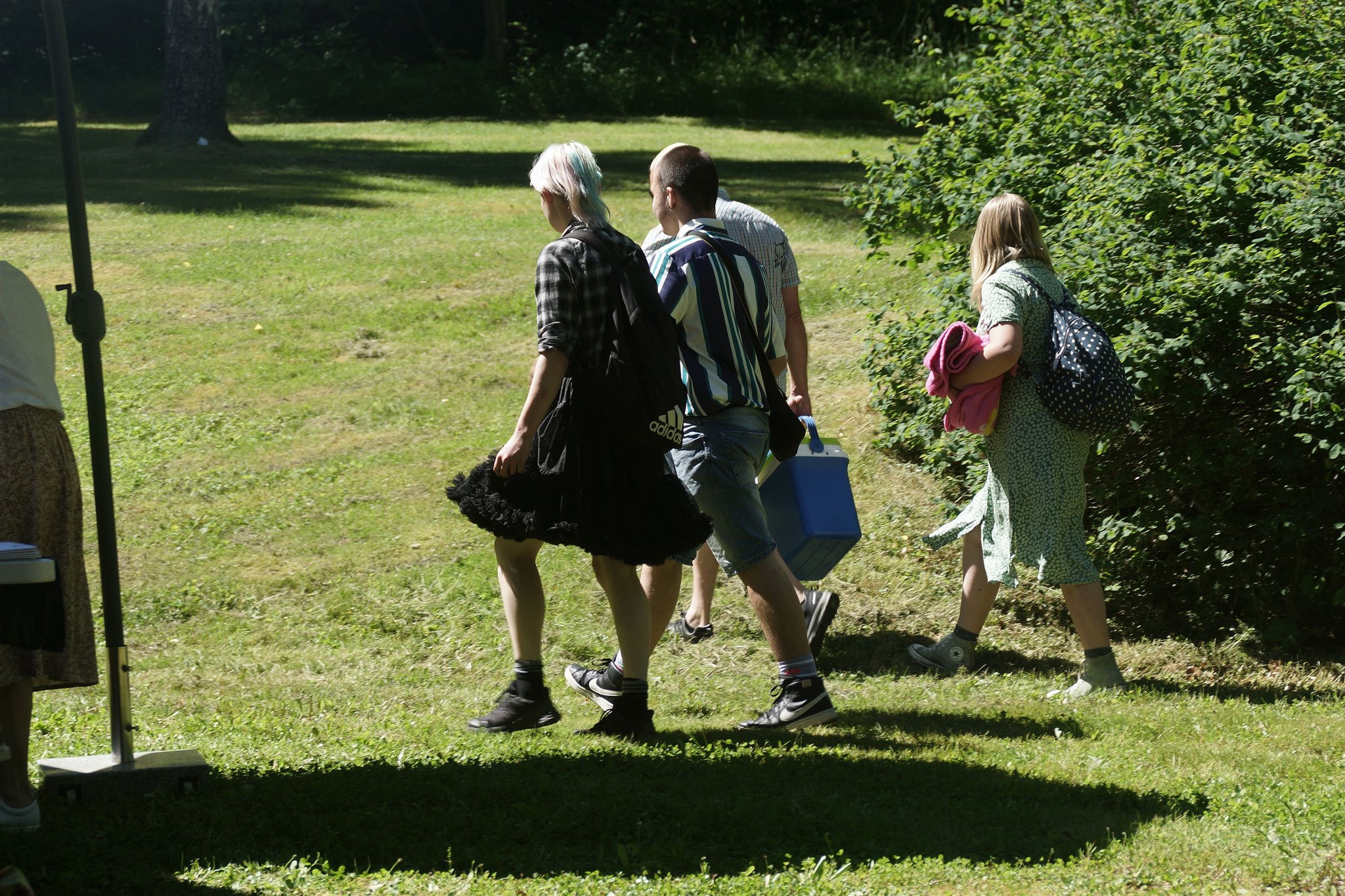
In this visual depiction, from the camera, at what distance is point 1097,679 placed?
5.52 m

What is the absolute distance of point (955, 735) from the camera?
16.3 ft

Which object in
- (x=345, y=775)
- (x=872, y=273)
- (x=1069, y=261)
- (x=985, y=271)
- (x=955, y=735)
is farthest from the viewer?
(x=872, y=273)

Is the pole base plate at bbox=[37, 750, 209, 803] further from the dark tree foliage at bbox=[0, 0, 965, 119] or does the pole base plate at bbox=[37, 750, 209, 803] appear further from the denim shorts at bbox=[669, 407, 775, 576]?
the dark tree foliage at bbox=[0, 0, 965, 119]

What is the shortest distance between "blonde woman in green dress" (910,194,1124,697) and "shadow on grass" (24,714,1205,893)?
Result: 119 cm

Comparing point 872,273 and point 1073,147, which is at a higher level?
point 1073,147

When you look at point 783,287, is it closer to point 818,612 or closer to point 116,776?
point 818,612

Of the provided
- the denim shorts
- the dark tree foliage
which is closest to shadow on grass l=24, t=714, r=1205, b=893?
the denim shorts

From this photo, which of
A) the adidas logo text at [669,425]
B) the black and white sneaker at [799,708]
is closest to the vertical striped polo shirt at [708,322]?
the adidas logo text at [669,425]

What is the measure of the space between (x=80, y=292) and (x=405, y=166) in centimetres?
1517

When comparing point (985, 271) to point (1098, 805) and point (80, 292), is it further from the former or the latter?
point (80, 292)

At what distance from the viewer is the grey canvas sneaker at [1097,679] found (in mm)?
5508

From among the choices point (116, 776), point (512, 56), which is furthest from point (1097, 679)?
point (512, 56)

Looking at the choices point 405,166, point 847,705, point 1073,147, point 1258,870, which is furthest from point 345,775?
point 405,166

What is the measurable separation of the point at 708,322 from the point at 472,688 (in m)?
2.04
